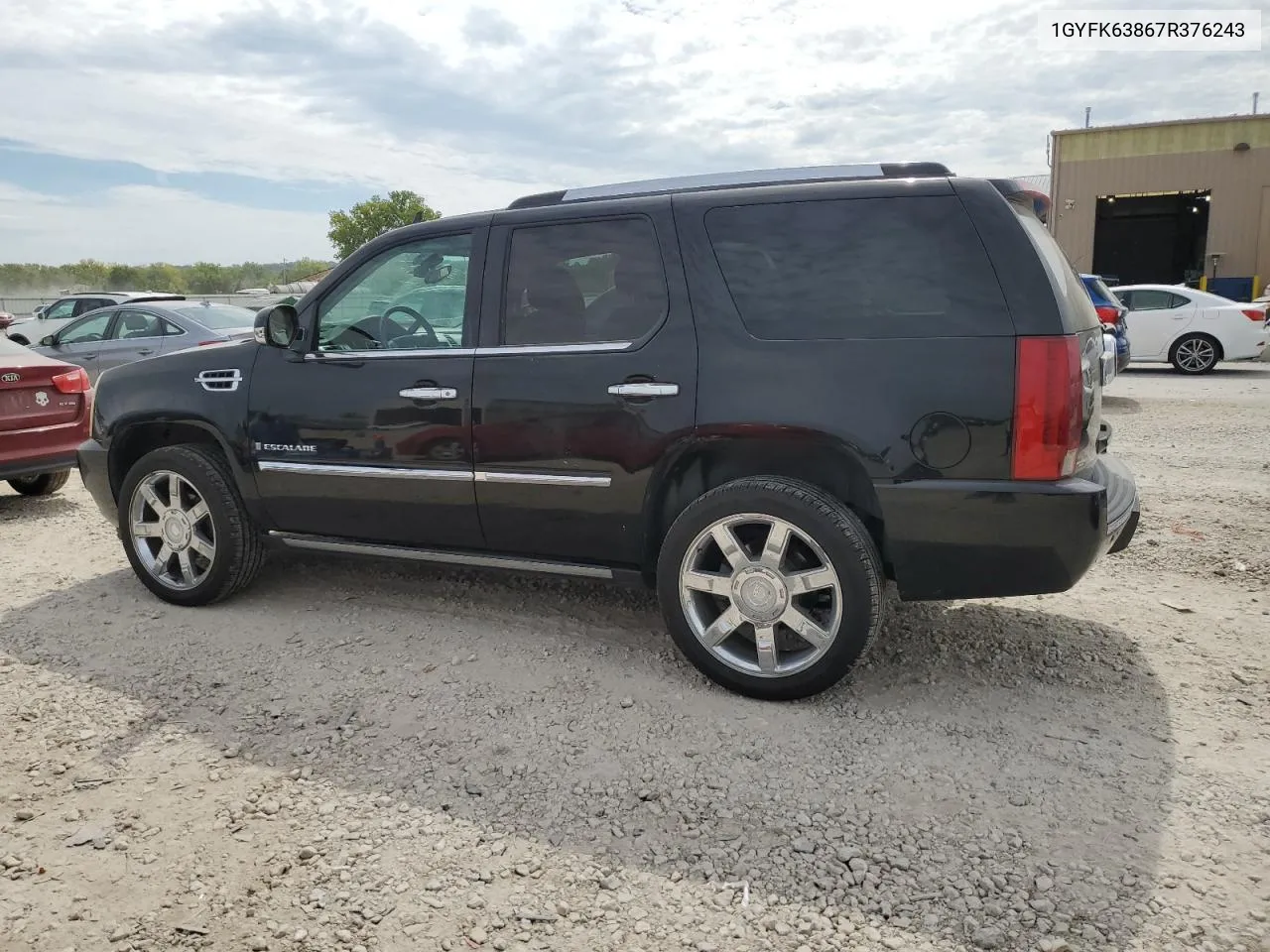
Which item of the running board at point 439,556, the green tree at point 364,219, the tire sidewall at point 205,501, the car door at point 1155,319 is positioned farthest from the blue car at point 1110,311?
the green tree at point 364,219

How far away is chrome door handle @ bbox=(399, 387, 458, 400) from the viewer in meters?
3.96

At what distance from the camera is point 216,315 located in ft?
40.6

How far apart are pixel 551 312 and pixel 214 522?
2.04 m

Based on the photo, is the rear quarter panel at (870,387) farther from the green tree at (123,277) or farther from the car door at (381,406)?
the green tree at (123,277)

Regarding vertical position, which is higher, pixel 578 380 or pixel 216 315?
pixel 216 315

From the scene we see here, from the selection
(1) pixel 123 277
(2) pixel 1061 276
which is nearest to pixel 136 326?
(2) pixel 1061 276

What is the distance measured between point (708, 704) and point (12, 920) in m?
2.19

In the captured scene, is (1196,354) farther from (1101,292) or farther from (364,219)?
(364,219)

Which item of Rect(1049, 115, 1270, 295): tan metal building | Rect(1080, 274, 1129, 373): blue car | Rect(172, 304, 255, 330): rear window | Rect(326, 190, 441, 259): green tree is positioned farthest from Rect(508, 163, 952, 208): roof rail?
Rect(326, 190, 441, 259): green tree

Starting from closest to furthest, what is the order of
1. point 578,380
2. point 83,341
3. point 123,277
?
point 578,380 < point 83,341 < point 123,277

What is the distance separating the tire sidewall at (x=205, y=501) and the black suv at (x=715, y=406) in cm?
2

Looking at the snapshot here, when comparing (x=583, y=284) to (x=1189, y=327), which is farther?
(x=1189, y=327)

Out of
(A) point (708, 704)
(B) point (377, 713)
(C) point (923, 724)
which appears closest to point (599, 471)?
(A) point (708, 704)

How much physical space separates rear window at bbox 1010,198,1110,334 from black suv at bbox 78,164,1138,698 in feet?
0.06
